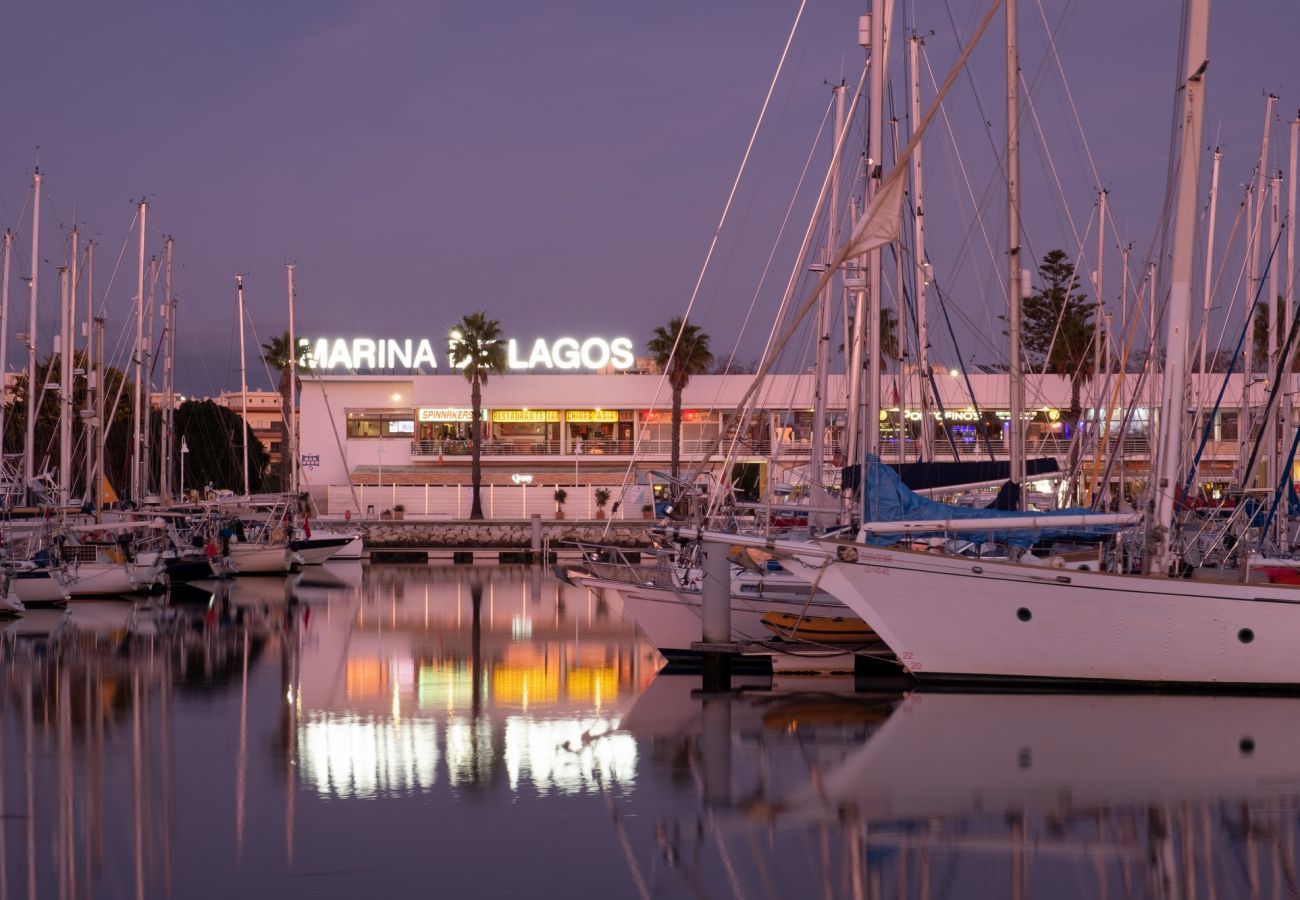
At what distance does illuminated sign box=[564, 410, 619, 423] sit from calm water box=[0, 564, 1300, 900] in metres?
59.7

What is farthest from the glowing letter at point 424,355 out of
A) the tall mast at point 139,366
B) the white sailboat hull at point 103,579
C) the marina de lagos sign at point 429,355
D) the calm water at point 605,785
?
the calm water at point 605,785

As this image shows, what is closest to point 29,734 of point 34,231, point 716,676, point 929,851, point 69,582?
point 716,676

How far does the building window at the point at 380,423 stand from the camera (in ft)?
297

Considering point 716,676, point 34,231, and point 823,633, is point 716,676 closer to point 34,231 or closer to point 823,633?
point 823,633

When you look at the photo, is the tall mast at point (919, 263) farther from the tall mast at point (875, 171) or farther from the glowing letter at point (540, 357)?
the glowing letter at point (540, 357)

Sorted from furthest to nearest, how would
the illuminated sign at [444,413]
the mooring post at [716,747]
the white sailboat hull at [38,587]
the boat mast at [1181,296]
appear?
the illuminated sign at [444,413] < the white sailboat hull at [38,587] < the boat mast at [1181,296] < the mooring post at [716,747]

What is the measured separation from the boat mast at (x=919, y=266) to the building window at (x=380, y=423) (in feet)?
186

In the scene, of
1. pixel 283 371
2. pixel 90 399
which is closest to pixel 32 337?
pixel 90 399

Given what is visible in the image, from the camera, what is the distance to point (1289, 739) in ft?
67.1

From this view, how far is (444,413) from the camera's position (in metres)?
89.2

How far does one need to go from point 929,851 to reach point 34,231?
47.5 metres

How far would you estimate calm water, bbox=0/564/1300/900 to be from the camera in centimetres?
1370

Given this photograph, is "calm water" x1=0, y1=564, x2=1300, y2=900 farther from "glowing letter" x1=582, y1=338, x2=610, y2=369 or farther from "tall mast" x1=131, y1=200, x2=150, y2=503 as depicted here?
"glowing letter" x1=582, y1=338, x2=610, y2=369

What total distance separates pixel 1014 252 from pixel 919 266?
824 cm
